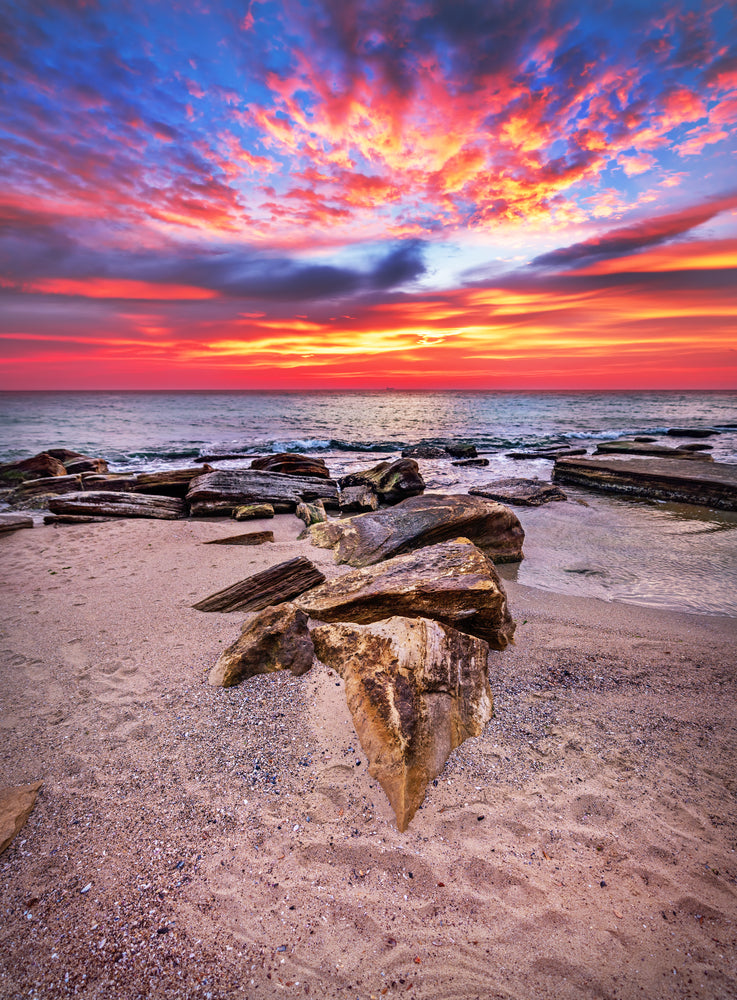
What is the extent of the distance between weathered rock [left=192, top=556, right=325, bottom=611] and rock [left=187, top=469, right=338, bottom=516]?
5234mm

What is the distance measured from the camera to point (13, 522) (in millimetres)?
8602

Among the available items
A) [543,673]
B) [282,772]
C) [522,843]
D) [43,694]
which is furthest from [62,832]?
[543,673]

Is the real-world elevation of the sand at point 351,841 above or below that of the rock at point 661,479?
above

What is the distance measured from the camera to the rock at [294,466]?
44.9 feet

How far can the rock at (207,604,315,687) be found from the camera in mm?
3500

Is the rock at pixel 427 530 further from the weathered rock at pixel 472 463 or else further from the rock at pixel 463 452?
the rock at pixel 463 452

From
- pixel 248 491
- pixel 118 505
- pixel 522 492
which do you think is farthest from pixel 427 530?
pixel 118 505

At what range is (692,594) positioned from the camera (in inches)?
226

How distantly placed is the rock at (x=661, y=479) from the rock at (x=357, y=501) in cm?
716

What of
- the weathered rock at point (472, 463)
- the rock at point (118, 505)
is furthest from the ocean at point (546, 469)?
the rock at point (118, 505)

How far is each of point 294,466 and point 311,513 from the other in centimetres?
483

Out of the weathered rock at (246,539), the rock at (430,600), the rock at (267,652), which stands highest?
the rock at (430,600)

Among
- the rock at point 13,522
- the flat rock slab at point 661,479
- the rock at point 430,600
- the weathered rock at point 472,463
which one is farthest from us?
the weathered rock at point 472,463

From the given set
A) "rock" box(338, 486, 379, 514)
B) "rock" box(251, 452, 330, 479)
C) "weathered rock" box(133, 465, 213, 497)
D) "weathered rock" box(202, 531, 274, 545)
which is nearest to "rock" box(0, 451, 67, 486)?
"weathered rock" box(133, 465, 213, 497)
